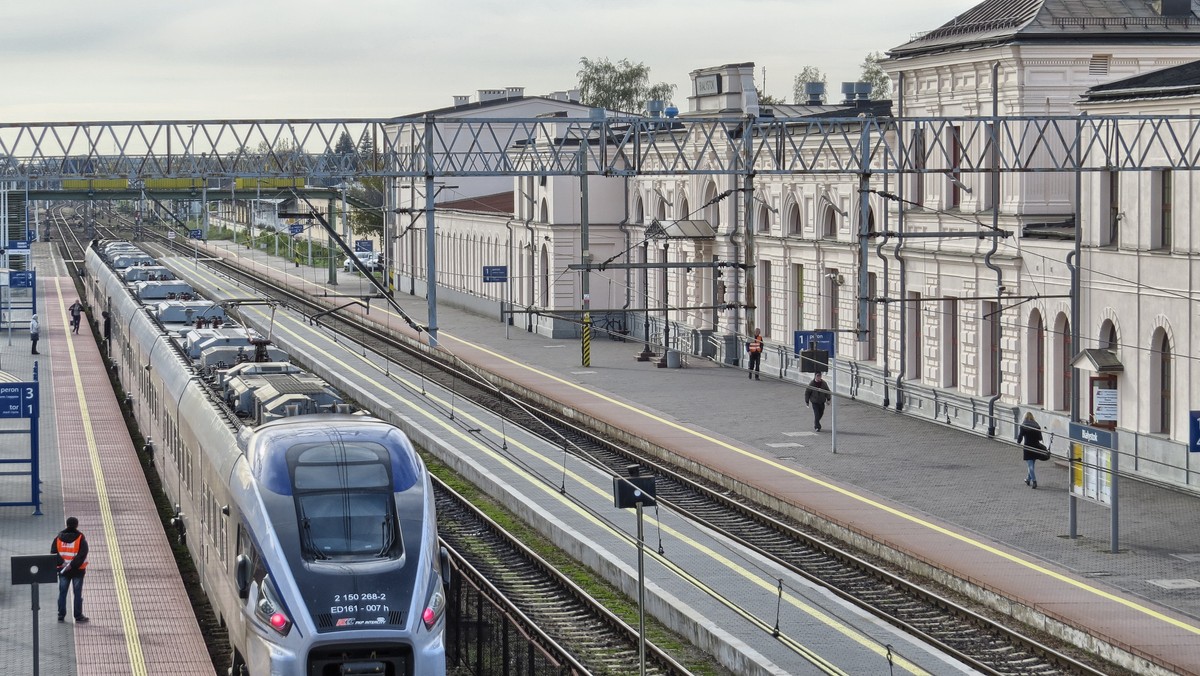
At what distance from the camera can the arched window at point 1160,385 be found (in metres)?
31.3

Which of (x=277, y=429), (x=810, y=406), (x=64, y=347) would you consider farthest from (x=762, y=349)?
(x=277, y=429)

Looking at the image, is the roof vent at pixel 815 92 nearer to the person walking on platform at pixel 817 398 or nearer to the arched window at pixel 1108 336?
the person walking on platform at pixel 817 398

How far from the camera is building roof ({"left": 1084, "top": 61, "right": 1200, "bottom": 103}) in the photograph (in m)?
31.4

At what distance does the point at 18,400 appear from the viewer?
92.4 feet

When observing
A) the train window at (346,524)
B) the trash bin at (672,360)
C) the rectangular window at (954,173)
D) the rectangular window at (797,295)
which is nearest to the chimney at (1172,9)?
the rectangular window at (954,173)

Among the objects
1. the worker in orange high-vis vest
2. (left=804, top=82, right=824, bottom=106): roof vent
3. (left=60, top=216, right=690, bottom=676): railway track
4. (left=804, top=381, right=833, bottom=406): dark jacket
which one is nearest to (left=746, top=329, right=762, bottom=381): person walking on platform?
(left=804, top=381, right=833, bottom=406): dark jacket

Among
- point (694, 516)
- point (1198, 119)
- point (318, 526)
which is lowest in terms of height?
point (694, 516)

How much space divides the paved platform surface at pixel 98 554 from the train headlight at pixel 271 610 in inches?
144

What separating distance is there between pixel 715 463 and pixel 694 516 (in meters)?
5.48

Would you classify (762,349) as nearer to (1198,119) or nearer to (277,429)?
(1198,119)

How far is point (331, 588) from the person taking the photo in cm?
1473

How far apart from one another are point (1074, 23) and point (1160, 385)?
9.85 metres

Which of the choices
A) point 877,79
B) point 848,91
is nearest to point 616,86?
point 877,79

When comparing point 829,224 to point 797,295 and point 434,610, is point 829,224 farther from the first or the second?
point 434,610
